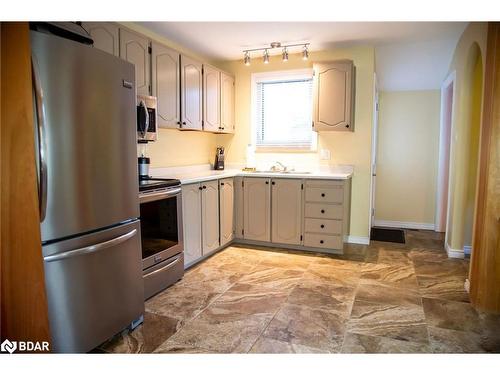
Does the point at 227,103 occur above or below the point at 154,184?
above

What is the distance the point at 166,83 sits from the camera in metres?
3.28

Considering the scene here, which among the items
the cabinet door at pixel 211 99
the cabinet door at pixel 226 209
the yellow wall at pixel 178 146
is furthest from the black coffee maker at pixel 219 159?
the cabinet door at pixel 226 209

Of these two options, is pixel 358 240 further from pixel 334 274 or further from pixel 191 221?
pixel 191 221

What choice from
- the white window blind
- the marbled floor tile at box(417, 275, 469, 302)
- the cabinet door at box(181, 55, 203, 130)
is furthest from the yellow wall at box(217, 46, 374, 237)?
the marbled floor tile at box(417, 275, 469, 302)

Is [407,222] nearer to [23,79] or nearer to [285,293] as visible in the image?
[285,293]

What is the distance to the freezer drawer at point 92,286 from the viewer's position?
67.5 inches

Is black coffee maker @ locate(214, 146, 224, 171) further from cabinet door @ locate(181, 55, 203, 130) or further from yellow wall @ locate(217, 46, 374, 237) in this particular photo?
cabinet door @ locate(181, 55, 203, 130)

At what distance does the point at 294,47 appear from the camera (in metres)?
4.02

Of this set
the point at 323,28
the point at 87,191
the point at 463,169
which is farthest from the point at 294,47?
the point at 87,191

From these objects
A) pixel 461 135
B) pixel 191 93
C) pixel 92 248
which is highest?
pixel 191 93

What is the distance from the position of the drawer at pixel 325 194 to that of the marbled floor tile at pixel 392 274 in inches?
29.8

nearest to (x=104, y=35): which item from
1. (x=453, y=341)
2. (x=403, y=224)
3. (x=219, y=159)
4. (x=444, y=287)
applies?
(x=219, y=159)

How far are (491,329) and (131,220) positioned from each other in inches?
96.7

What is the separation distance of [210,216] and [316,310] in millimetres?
1557
